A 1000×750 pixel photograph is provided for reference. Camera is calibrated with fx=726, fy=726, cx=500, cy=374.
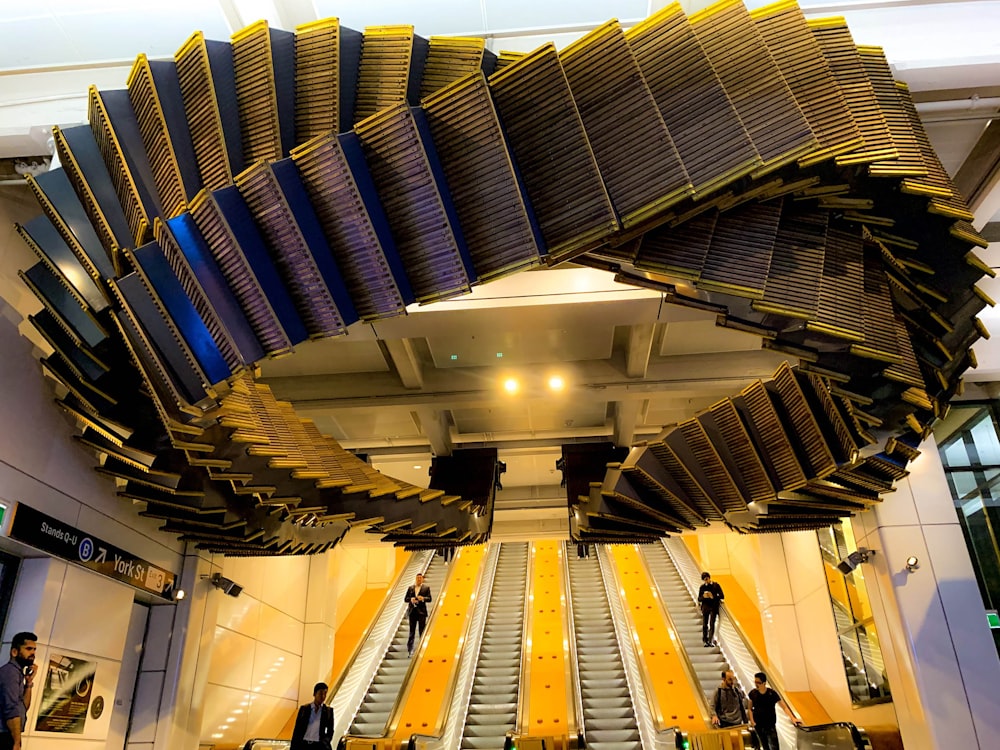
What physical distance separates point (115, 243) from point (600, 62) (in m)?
2.94

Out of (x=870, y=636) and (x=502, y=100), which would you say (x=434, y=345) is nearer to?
(x=502, y=100)

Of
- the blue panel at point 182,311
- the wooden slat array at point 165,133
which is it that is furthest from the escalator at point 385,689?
the wooden slat array at point 165,133

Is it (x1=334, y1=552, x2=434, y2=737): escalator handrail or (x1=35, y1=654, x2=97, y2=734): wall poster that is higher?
(x1=334, y1=552, x2=434, y2=737): escalator handrail

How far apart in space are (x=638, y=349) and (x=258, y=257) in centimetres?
754

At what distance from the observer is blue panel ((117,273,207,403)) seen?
3.82 m

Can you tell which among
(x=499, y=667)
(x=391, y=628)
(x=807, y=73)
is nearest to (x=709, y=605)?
(x=499, y=667)

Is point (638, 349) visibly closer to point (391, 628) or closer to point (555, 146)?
point (555, 146)

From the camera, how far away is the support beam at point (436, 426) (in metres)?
12.8

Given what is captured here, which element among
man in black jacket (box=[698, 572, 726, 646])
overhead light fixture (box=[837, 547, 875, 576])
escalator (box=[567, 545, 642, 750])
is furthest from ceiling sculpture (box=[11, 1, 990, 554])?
man in black jacket (box=[698, 572, 726, 646])

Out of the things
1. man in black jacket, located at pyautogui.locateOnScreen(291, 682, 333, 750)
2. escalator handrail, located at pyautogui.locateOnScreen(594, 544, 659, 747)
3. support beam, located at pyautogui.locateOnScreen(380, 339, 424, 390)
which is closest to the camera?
man in black jacket, located at pyautogui.locateOnScreen(291, 682, 333, 750)

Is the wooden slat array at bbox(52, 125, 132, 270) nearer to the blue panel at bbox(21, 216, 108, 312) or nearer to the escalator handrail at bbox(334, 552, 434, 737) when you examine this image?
the blue panel at bbox(21, 216, 108, 312)

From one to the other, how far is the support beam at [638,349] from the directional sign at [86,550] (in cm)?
722

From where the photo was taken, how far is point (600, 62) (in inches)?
156

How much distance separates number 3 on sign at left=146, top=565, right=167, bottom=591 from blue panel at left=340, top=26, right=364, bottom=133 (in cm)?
786
